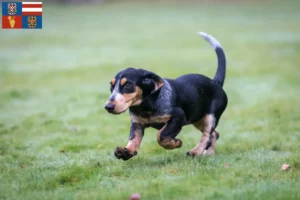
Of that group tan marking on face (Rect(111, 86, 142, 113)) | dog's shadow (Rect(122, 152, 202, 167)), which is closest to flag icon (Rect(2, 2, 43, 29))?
dog's shadow (Rect(122, 152, 202, 167))

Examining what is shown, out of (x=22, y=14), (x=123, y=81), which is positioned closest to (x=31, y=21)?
(x=22, y=14)

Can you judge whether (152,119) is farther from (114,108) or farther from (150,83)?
(114,108)

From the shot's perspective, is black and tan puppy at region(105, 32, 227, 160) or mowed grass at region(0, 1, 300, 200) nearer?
mowed grass at region(0, 1, 300, 200)

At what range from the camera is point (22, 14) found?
1372cm

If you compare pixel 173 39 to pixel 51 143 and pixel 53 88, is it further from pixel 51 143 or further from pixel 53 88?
pixel 51 143

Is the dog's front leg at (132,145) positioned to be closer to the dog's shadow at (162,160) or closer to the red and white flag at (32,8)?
the dog's shadow at (162,160)

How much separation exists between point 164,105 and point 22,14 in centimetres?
775

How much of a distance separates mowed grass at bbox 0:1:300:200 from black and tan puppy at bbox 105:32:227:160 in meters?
0.30

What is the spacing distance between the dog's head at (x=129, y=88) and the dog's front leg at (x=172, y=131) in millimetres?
425

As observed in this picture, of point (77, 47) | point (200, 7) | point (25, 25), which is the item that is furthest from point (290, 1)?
point (25, 25)

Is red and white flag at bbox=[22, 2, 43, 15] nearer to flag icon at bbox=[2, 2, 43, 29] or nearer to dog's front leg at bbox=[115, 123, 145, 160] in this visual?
flag icon at bbox=[2, 2, 43, 29]

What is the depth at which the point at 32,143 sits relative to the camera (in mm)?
9680

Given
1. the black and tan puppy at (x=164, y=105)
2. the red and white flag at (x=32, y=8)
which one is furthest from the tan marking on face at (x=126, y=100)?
the red and white flag at (x=32, y=8)

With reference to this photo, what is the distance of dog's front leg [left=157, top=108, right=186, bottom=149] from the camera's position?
684 centimetres
